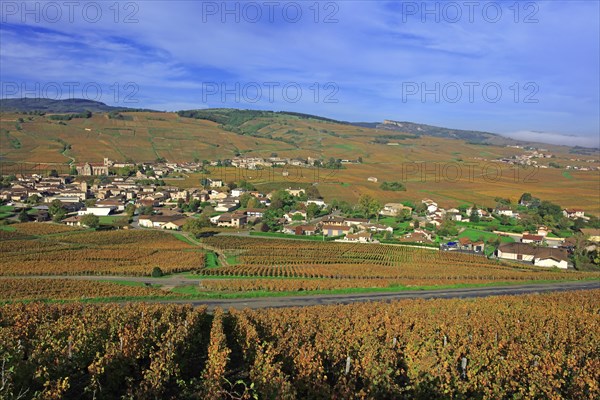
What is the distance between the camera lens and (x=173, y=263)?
3422cm

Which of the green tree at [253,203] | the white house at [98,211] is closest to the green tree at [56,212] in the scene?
the white house at [98,211]

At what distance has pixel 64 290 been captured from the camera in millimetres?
24344

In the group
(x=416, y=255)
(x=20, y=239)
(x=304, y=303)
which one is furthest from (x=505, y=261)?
(x=20, y=239)

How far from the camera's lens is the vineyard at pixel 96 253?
31062 millimetres

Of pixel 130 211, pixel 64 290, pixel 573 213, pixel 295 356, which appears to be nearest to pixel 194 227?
pixel 130 211

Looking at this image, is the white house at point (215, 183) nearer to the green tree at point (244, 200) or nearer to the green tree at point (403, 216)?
the green tree at point (244, 200)

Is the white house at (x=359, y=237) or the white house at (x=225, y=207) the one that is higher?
the white house at (x=225, y=207)

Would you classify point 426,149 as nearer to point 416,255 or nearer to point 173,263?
point 416,255

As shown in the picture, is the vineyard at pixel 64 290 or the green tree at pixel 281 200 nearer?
the vineyard at pixel 64 290

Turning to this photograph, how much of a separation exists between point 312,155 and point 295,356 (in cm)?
11986

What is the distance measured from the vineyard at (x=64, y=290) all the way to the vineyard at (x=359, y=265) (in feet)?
16.3

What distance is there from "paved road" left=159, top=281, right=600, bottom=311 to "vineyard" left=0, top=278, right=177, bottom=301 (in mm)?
3035

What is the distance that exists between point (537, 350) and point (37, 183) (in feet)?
270

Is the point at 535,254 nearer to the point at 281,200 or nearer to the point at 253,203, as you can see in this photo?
the point at 281,200
